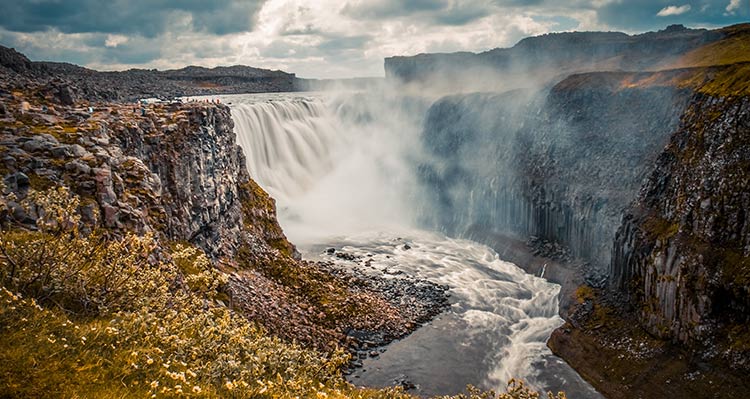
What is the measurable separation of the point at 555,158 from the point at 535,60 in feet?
271

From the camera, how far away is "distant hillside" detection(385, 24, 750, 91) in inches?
4358

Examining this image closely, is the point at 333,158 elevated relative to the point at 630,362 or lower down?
elevated

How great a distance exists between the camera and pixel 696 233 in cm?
3659

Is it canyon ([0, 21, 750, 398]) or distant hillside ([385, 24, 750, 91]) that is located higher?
distant hillside ([385, 24, 750, 91])

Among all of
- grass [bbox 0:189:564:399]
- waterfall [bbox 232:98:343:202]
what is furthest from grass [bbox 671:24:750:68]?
grass [bbox 0:189:564:399]

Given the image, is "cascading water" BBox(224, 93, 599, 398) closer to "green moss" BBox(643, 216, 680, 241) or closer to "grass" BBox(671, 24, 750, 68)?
"green moss" BBox(643, 216, 680, 241)

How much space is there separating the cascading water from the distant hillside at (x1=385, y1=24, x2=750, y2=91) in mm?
26867

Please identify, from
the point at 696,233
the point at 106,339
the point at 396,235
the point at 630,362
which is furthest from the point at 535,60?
the point at 106,339

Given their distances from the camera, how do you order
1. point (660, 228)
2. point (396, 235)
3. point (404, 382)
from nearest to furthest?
point (404, 382)
point (660, 228)
point (396, 235)

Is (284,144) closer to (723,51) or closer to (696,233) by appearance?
(696,233)

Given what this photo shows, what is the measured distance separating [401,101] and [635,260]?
8213 centimetres

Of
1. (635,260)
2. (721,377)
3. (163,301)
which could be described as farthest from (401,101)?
(163,301)

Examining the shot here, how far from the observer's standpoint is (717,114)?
4028 cm

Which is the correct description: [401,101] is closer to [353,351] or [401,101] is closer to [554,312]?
[554,312]
